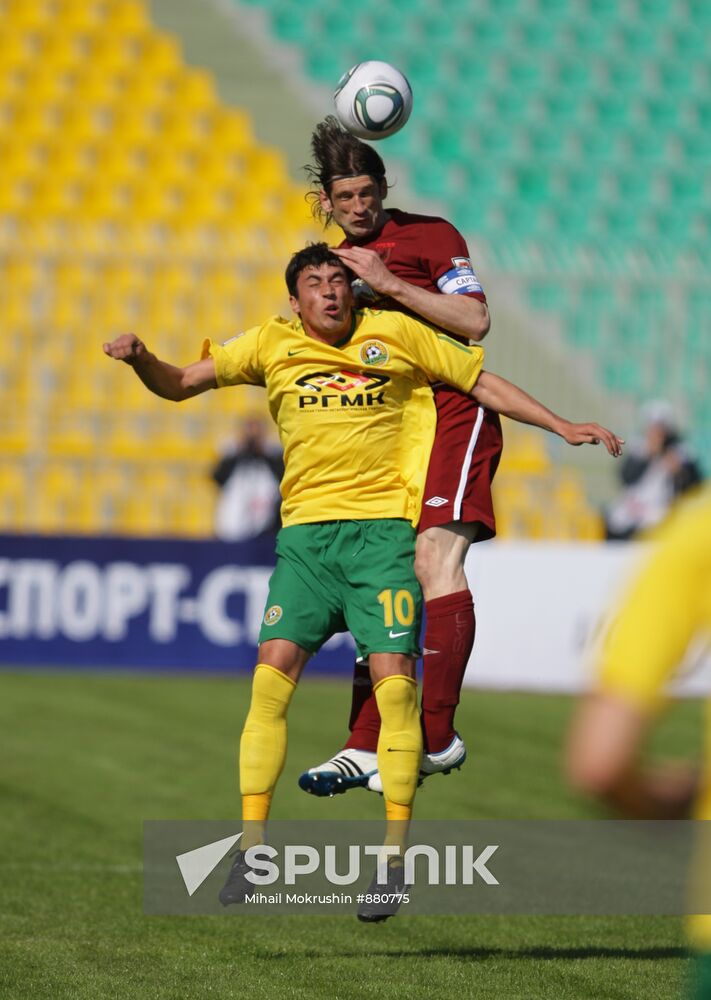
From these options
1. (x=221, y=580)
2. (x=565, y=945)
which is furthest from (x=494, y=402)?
(x=221, y=580)

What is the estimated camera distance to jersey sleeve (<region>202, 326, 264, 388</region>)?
6246mm

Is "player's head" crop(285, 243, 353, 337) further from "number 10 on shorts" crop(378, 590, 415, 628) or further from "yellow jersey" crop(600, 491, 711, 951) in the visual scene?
"yellow jersey" crop(600, 491, 711, 951)

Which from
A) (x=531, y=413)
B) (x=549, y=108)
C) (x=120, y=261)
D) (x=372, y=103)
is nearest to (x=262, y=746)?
(x=531, y=413)

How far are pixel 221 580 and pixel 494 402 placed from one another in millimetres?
8027

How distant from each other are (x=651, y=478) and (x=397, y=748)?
9.38m

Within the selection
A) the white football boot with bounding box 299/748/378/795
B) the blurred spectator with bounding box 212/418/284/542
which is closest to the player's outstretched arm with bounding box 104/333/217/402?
the white football boot with bounding box 299/748/378/795

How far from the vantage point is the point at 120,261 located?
16.3 meters

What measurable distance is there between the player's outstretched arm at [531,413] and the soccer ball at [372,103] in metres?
1.01

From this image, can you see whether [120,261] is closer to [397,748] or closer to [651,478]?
[651,478]

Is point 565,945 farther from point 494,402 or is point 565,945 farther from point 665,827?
point 665,827

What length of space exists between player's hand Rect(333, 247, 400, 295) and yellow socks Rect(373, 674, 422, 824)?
136 centimetres

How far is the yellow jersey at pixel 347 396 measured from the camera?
616 cm

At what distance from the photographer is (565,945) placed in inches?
262

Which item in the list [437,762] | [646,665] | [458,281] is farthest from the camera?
[458,281]
